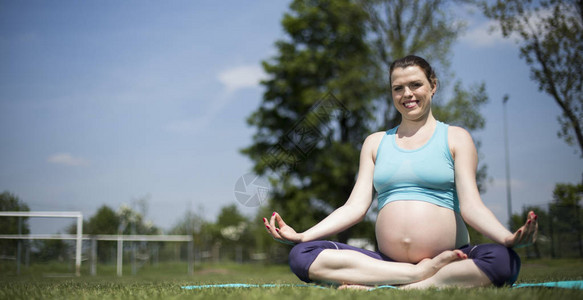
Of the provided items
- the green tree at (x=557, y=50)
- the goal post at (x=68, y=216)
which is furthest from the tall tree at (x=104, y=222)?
the green tree at (x=557, y=50)

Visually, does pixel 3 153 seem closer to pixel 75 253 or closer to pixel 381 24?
pixel 75 253

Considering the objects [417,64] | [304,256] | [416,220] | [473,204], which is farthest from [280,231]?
[417,64]

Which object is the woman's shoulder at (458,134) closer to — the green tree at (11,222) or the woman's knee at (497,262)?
the woman's knee at (497,262)

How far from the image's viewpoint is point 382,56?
18422 mm

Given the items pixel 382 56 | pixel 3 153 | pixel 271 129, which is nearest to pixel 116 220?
pixel 3 153

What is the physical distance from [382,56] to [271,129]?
A: 6470 millimetres

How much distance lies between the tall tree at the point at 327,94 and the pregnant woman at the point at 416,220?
45.1ft

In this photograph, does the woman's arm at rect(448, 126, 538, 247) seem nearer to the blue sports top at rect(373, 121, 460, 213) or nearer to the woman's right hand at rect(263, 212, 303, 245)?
the blue sports top at rect(373, 121, 460, 213)

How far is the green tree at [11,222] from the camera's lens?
13688 mm

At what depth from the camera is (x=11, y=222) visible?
1402 cm

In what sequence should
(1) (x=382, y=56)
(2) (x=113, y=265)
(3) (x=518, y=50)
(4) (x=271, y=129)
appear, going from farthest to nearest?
(4) (x=271, y=129) < (1) (x=382, y=56) < (2) (x=113, y=265) < (3) (x=518, y=50)

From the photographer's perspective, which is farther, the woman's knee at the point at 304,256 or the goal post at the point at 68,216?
the goal post at the point at 68,216

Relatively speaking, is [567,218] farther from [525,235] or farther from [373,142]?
[525,235]

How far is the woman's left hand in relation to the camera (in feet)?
7.81
